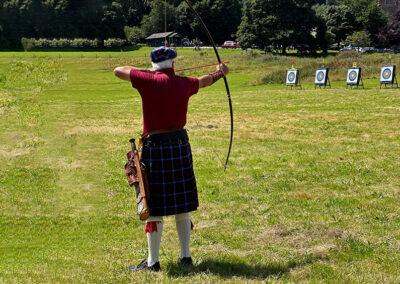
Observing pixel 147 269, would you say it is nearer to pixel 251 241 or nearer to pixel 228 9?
pixel 251 241

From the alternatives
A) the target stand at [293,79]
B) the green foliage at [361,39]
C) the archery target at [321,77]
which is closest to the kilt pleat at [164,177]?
the archery target at [321,77]

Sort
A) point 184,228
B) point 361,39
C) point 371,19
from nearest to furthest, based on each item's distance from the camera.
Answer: point 184,228, point 361,39, point 371,19

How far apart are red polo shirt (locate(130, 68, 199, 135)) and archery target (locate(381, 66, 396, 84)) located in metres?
25.0

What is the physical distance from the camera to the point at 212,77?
5.84 meters

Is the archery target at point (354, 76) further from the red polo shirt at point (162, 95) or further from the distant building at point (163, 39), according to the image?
the red polo shirt at point (162, 95)

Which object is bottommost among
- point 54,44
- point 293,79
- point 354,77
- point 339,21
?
point 54,44

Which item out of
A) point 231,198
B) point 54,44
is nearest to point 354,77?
point 231,198

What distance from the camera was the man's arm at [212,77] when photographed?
570cm

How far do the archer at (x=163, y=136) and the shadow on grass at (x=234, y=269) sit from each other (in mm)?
362

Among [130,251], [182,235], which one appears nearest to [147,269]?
[182,235]

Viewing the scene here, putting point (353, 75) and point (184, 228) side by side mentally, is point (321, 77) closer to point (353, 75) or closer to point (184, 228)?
point (353, 75)

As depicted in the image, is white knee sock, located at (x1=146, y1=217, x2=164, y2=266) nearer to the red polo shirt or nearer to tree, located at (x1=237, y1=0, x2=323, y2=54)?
the red polo shirt

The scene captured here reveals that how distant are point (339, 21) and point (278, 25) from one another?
27.7 meters

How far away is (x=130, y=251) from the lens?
6516 mm
